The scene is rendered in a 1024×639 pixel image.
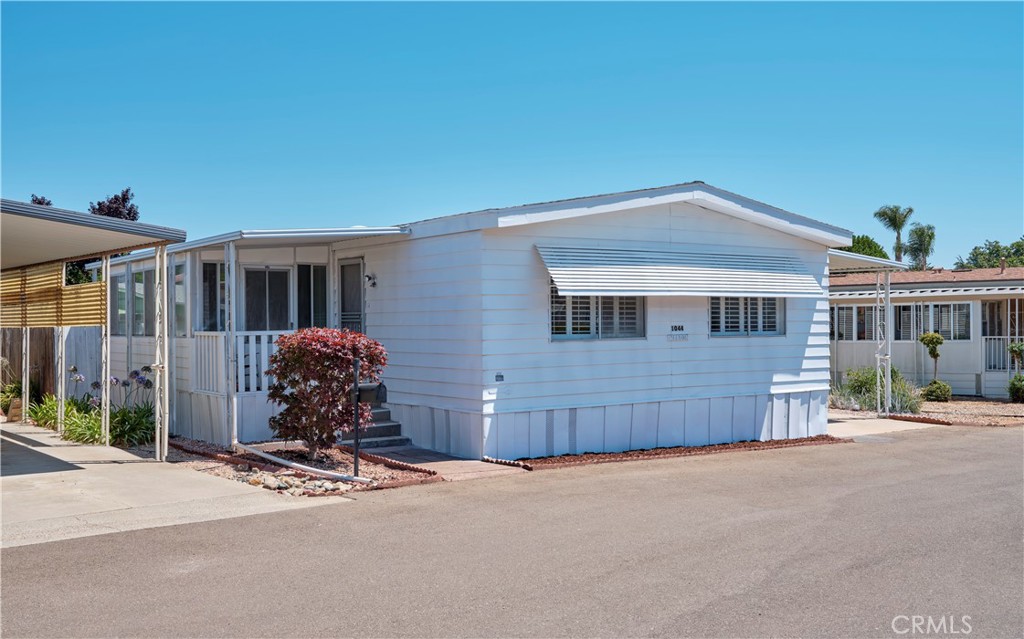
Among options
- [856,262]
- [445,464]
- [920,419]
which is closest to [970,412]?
[920,419]

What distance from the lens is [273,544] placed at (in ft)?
24.7

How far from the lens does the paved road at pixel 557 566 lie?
5.63 meters

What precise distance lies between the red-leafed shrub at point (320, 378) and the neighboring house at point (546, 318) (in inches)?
49.5

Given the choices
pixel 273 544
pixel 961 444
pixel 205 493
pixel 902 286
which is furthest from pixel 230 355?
pixel 902 286

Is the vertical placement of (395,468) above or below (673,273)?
below

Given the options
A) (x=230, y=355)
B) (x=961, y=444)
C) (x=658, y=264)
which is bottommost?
(x=961, y=444)

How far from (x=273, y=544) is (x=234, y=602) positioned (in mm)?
1578

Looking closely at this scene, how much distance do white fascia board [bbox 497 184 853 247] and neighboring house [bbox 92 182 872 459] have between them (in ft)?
0.09

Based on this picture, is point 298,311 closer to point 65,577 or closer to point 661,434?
point 661,434

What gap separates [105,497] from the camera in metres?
9.43

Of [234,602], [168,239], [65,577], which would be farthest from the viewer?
[168,239]

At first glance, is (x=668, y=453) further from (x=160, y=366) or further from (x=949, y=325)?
(x=949, y=325)

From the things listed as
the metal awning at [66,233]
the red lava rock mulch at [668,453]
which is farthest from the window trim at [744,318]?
the metal awning at [66,233]

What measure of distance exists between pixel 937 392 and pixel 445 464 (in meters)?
14.6
